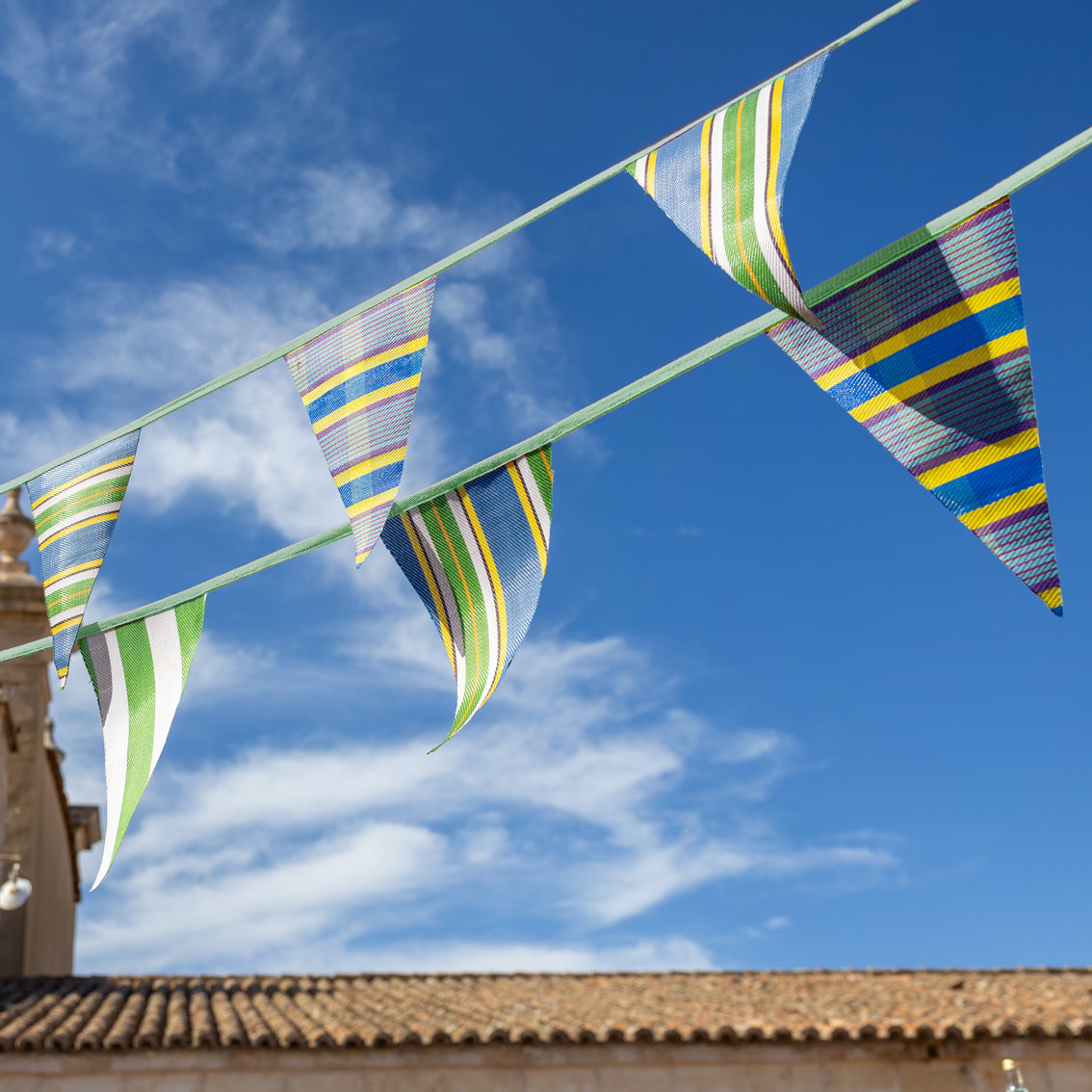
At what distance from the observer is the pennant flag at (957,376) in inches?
153

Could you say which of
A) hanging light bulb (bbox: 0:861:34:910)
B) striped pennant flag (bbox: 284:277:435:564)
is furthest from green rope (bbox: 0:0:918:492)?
hanging light bulb (bbox: 0:861:34:910)

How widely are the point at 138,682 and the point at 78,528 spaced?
76 centimetres

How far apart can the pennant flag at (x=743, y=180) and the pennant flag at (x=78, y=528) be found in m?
2.61

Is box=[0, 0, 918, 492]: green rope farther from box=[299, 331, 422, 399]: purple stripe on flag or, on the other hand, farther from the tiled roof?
the tiled roof

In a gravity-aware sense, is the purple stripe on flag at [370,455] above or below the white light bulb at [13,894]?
above

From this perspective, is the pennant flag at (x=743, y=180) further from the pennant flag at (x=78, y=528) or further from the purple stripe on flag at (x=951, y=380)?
the pennant flag at (x=78, y=528)

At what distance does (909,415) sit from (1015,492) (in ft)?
1.57

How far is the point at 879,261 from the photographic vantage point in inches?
165

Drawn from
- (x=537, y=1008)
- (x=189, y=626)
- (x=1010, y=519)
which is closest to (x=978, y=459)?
(x=1010, y=519)

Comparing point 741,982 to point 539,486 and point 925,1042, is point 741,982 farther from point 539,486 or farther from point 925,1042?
point 539,486

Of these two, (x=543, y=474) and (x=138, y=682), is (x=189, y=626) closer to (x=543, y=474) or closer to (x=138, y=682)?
(x=138, y=682)

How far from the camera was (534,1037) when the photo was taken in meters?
8.21

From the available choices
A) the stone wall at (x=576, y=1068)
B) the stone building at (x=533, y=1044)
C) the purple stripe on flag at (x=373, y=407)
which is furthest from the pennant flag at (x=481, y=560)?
the stone wall at (x=576, y=1068)

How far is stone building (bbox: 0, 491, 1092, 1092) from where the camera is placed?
7953 millimetres
